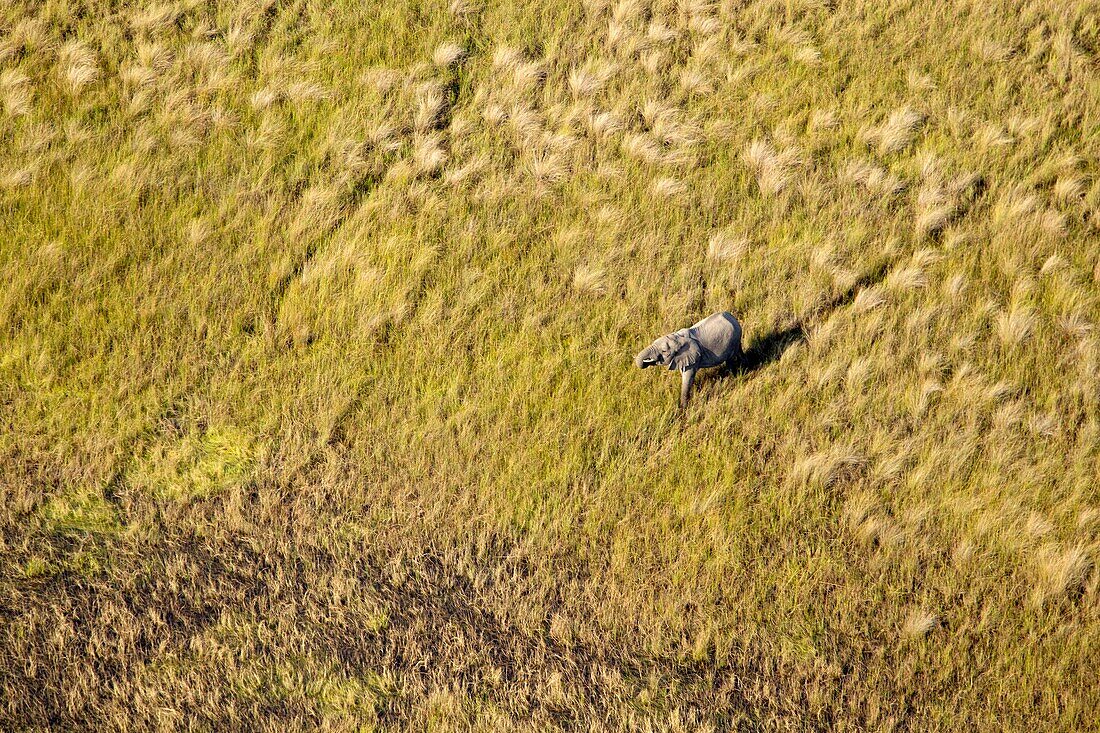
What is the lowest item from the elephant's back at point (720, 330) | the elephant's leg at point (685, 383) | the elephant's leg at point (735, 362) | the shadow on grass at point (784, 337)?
the shadow on grass at point (784, 337)

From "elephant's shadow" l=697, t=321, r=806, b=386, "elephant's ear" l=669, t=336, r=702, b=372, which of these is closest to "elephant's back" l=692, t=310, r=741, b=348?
"elephant's ear" l=669, t=336, r=702, b=372

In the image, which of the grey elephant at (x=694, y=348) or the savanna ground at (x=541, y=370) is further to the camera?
the grey elephant at (x=694, y=348)

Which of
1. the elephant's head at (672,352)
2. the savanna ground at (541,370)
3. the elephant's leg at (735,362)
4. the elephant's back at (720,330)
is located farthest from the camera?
the elephant's leg at (735,362)

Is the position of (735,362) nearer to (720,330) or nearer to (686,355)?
(720,330)

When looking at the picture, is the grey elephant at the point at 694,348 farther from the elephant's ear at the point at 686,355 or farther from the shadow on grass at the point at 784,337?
the shadow on grass at the point at 784,337

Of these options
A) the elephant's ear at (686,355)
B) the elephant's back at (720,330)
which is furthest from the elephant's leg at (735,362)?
the elephant's ear at (686,355)

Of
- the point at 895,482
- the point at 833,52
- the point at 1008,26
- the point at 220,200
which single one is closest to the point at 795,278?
the point at 895,482

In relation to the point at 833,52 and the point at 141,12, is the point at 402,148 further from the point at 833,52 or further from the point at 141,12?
the point at 833,52

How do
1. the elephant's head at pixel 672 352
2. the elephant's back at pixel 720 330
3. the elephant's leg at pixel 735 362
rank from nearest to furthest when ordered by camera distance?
the elephant's head at pixel 672 352 < the elephant's back at pixel 720 330 < the elephant's leg at pixel 735 362
